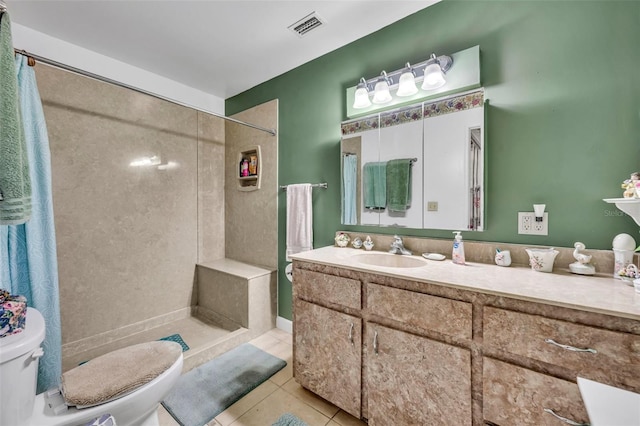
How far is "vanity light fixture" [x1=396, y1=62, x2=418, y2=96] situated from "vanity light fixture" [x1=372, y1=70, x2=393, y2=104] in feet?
0.28

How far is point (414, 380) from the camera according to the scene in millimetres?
1200

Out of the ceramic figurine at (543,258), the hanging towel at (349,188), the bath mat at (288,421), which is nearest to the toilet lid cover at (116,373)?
the bath mat at (288,421)

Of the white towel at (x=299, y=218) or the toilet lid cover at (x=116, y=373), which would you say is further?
the white towel at (x=299, y=218)

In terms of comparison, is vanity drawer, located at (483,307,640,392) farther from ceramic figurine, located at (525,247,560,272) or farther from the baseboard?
Result: the baseboard

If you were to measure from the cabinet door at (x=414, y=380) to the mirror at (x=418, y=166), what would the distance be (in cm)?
75

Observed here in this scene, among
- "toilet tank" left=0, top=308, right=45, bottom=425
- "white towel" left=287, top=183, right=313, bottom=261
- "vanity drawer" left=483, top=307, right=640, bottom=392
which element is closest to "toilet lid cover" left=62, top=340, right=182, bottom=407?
"toilet tank" left=0, top=308, right=45, bottom=425

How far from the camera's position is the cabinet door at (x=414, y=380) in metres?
1.09

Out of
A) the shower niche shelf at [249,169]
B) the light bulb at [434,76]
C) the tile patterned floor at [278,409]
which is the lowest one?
the tile patterned floor at [278,409]

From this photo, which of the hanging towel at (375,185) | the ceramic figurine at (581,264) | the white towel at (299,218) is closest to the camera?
the ceramic figurine at (581,264)

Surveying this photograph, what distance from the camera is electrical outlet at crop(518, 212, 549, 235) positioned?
137 cm

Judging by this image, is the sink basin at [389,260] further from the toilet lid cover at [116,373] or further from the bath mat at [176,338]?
the bath mat at [176,338]

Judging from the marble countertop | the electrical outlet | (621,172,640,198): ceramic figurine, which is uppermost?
(621,172,640,198): ceramic figurine

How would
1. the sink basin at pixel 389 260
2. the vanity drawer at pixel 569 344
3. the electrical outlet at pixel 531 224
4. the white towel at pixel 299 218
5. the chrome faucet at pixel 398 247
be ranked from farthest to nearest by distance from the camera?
the white towel at pixel 299 218 < the chrome faucet at pixel 398 247 < the sink basin at pixel 389 260 < the electrical outlet at pixel 531 224 < the vanity drawer at pixel 569 344

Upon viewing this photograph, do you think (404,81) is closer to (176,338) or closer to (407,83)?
(407,83)
